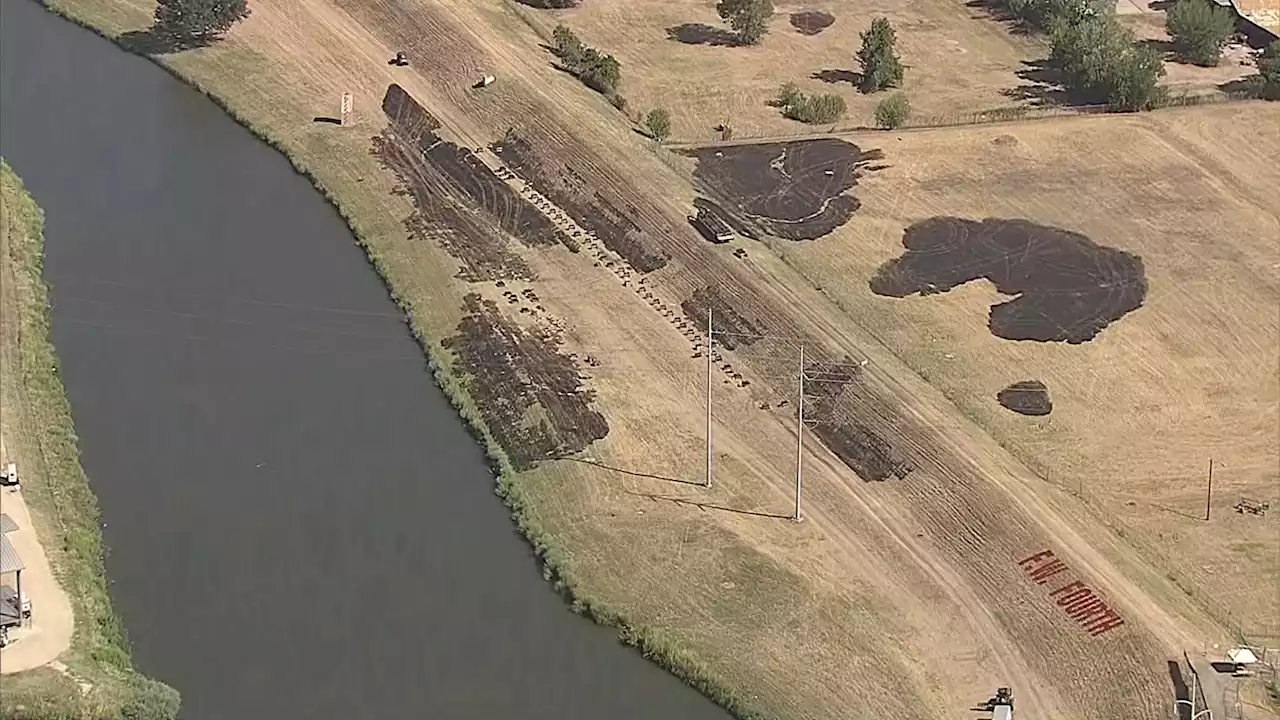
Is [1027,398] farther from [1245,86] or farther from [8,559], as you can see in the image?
[8,559]

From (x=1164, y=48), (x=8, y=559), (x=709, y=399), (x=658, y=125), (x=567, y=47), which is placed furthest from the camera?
(x=1164, y=48)

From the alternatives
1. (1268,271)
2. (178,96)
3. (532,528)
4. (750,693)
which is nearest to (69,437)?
(532,528)

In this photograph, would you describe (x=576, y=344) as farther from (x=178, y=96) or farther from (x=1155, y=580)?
(x=178, y=96)

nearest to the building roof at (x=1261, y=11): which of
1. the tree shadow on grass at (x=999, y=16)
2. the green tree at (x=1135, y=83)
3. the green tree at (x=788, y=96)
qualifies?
the tree shadow on grass at (x=999, y=16)

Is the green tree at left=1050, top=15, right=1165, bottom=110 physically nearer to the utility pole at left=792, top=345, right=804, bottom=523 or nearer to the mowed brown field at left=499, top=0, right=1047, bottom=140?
the mowed brown field at left=499, top=0, right=1047, bottom=140

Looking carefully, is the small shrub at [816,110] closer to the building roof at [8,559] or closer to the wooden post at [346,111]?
the wooden post at [346,111]

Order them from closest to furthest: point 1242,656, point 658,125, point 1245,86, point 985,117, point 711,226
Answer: point 1242,656
point 711,226
point 658,125
point 985,117
point 1245,86

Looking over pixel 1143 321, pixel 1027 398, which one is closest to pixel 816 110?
pixel 1143 321

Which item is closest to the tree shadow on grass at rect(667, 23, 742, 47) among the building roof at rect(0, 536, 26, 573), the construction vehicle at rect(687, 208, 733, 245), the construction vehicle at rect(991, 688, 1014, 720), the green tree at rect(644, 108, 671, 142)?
the green tree at rect(644, 108, 671, 142)
